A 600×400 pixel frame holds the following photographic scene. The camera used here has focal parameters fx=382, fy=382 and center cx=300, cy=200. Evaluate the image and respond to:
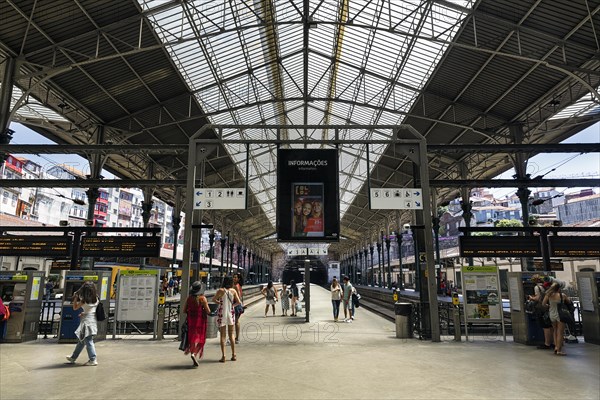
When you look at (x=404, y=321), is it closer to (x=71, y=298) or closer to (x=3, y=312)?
(x=71, y=298)

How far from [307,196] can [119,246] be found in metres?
6.72

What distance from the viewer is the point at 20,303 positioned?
9.83 meters

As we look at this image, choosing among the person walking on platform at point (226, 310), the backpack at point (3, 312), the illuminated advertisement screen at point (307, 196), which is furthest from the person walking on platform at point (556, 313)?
the backpack at point (3, 312)

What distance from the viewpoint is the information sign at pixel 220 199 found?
408 inches

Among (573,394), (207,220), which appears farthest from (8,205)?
(573,394)

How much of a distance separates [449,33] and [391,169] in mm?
14243

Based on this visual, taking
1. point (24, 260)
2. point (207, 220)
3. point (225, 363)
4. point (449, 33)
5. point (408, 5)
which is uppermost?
point (408, 5)

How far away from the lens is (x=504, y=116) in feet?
60.6

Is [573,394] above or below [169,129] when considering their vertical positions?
below

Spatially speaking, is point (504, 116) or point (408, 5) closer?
point (408, 5)

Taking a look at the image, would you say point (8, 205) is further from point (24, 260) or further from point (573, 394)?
point (573, 394)

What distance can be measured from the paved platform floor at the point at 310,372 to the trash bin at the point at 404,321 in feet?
2.67

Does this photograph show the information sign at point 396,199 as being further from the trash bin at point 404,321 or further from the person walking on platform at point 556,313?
the person walking on platform at point 556,313

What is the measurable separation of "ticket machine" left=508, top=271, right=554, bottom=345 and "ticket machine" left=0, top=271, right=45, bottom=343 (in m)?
12.6
